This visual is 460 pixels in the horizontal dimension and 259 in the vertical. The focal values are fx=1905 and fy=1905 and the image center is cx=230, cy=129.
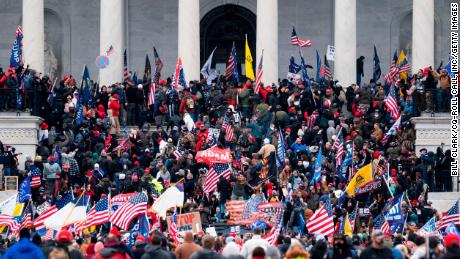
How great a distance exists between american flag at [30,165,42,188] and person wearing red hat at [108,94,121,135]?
20.6 ft

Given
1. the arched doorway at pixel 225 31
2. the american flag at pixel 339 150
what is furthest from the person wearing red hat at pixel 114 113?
the arched doorway at pixel 225 31

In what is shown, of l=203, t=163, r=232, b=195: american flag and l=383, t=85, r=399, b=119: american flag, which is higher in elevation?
l=383, t=85, r=399, b=119: american flag

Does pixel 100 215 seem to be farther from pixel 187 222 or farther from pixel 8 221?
pixel 187 222

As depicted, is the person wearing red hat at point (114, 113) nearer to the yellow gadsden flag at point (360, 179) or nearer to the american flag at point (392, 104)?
the american flag at point (392, 104)

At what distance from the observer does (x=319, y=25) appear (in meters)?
88.1

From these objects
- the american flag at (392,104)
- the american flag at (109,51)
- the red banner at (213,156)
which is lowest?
the red banner at (213,156)

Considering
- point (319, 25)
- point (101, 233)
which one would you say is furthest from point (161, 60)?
point (101, 233)

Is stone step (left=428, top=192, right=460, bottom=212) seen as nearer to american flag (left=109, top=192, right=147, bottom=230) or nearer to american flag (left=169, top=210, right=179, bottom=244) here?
american flag (left=109, top=192, right=147, bottom=230)

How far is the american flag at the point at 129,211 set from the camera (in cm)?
5422

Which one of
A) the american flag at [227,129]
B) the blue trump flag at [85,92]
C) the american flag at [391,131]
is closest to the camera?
the american flag at [227,129]

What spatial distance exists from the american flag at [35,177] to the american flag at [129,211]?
10.2 metres

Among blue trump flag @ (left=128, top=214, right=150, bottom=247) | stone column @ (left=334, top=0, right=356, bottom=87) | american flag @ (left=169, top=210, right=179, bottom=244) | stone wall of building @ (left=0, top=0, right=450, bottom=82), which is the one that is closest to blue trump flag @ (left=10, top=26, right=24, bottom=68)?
stone wall of building @ (left=0, top=0, right=450, bottom=82)

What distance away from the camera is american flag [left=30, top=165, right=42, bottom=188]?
65000mm

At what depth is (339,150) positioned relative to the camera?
66.2m
